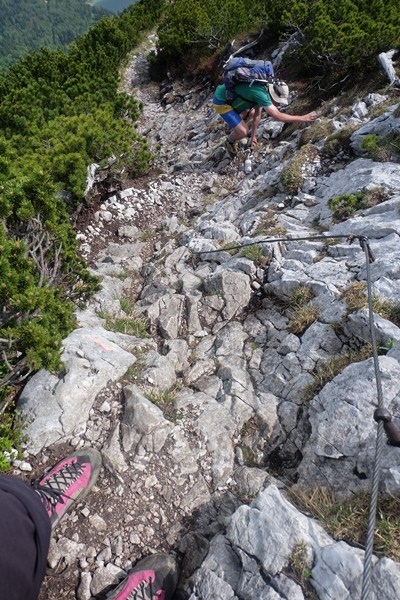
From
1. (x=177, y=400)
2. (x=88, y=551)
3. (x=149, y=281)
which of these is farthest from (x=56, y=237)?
(x=88, y=551)

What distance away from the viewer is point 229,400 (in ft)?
14.0

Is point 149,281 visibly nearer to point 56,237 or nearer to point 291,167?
point 56,237

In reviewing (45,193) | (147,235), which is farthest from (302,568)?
(147,235)

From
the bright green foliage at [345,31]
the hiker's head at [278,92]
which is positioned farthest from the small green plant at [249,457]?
the bright green foliage at [345,31]

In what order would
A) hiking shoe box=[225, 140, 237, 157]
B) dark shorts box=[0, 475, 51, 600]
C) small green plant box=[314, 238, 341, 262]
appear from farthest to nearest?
hiking shoe box=[225, 140, 237, 157], small green plant box=[314, 238, 341, 262], dark shorts box=[0, 475, 51, 600]

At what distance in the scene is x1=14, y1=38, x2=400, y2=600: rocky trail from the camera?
2807 mm

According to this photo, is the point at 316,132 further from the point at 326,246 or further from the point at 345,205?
the point at 326,246

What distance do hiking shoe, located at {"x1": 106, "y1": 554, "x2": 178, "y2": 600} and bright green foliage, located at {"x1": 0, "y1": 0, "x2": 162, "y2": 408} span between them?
79.8 inches

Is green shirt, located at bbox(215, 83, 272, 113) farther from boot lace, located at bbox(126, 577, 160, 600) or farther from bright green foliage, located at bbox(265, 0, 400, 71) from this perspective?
boot lace, located at bbox(126, 577, 160, 600)

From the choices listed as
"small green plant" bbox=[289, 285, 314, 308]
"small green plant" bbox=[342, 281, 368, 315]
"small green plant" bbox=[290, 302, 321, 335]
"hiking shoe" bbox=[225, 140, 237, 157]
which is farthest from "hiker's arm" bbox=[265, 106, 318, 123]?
"small green plant" bbox=[290, 302, 321, 335]

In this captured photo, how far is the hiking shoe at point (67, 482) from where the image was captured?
3.26m

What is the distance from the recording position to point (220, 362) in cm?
482

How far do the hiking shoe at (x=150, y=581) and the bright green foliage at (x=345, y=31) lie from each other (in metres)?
11.9

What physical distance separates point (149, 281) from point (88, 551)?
4.27 meters
